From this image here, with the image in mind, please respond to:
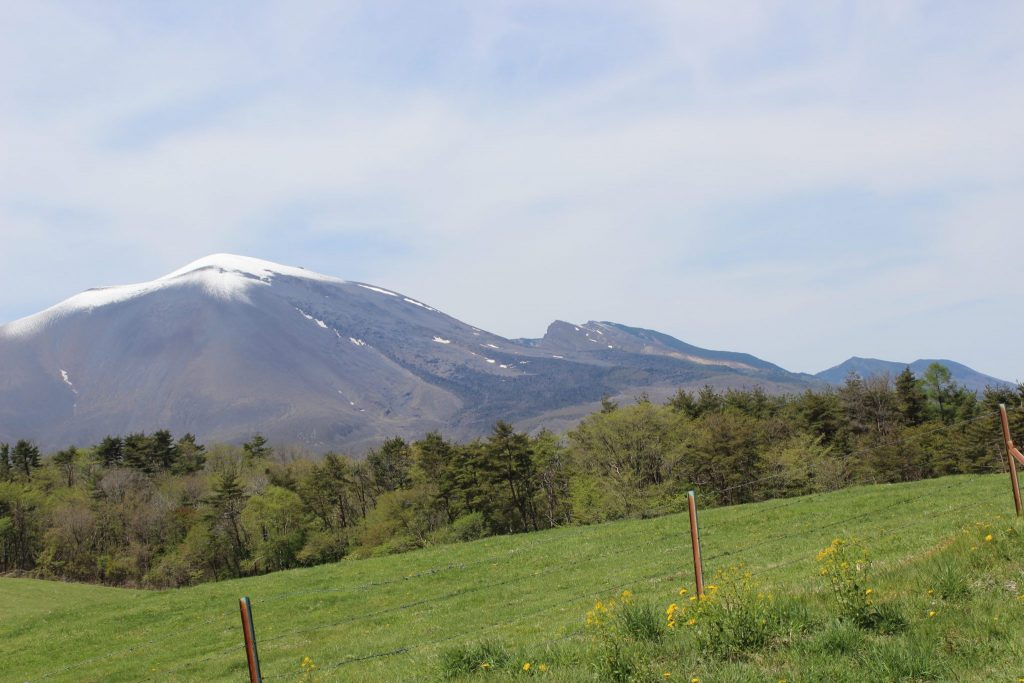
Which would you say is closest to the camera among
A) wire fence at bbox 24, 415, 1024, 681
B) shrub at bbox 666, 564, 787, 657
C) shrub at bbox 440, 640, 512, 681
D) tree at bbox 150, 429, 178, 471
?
shrub at bbox 666, 564, 787, 657

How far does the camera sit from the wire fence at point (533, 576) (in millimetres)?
16688

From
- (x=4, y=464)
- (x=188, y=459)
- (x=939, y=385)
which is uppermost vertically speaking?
(x=4, y=464)

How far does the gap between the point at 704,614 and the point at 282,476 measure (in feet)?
315

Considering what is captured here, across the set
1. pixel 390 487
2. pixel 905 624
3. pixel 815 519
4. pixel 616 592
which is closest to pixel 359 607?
pixel 616 592

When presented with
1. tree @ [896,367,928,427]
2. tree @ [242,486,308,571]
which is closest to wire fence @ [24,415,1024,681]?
tree @ [242,486,308,571]

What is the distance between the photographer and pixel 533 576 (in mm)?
22688

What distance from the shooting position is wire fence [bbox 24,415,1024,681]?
657 inches

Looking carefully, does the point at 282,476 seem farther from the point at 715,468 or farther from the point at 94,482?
the point at 715,468

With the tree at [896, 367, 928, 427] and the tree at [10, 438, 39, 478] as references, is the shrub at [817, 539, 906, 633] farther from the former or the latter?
the tree at [10, 438, 39, 478]

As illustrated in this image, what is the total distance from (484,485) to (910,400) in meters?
50.8

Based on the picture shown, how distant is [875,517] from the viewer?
74.3 ft

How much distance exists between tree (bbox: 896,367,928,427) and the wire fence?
67070 mm

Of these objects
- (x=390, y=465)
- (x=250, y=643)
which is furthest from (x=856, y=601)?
(x=390, y=465)

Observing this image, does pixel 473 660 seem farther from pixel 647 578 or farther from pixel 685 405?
pixel 685 405
